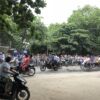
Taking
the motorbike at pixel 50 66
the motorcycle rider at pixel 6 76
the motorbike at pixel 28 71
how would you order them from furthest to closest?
the motorbike at pixel 50 66 < the motorbike at pixel 28 71 < the motorcycle rider at pixel 6 76

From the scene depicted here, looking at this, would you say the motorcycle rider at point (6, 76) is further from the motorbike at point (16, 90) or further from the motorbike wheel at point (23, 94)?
the motorbike wheel at point (23, 94)

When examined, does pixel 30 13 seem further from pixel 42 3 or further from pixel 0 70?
pixel 0 70

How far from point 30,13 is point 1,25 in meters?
2.38

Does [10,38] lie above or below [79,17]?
below

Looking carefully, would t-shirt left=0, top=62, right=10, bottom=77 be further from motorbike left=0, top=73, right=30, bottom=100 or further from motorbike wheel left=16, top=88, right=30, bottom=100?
motorbike wheel left=16, top=88, right=30, bottom=100

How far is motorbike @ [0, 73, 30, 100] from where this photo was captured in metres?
12.6

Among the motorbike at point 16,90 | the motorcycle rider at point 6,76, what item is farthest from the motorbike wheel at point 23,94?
the motorcycle rider at point 6,76

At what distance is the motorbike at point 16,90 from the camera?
12.6 metres

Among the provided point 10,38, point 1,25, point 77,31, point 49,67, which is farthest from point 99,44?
point 1,25

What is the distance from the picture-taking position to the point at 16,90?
1272 centimetres

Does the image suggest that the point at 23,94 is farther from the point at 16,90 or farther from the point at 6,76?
the point at 6,76

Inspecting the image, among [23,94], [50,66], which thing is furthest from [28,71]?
[23,94]

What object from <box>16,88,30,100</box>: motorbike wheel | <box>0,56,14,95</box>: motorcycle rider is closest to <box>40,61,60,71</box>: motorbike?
<box>16,88,30,100</box>: motorbike wheel

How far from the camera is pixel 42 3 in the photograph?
52.3 ft
